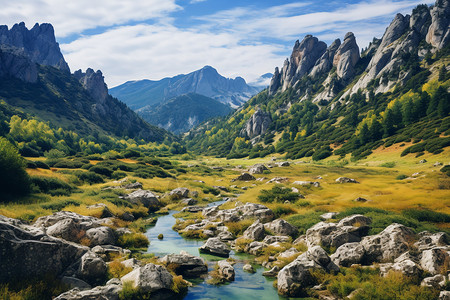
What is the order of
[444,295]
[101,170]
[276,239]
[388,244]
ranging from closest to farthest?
1. [444,295]
2. [388,244]
3. [276,239]
4. [101,170]

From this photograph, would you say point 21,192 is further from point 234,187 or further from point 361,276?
point 234,187

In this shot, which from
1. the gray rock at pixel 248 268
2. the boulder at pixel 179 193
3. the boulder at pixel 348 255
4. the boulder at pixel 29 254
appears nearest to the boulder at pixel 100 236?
the boulder at pixel 29 254

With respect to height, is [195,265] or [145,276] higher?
[145,276]

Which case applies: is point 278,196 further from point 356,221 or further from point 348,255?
point 348,255

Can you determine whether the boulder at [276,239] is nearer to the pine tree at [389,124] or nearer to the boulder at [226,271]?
the boulder at [226,271]

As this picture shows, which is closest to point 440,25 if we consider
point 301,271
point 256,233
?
point 256,233

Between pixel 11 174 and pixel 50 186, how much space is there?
8.94 metres

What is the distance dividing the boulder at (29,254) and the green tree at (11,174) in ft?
68.2

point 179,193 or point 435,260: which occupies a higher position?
point 435,260

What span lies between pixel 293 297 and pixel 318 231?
9392 mm

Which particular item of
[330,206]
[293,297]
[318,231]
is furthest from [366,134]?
[293,297]

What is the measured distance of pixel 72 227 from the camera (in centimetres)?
2455

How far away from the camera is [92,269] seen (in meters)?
18.8

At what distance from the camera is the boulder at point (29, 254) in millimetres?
16000
